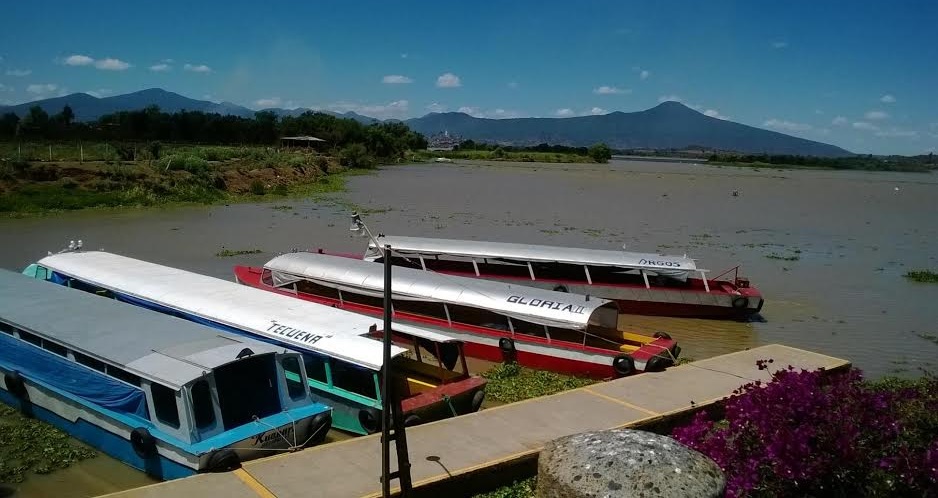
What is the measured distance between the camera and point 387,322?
219 inches

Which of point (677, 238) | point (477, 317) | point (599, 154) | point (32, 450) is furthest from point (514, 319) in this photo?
point (599, 154)

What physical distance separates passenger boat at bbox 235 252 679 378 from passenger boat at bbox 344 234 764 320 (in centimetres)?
210

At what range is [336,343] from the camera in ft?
32.6

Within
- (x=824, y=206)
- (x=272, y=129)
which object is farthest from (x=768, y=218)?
(x=272, y=129)

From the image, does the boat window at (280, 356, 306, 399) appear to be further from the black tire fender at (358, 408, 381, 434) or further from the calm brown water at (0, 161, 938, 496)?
the calm brown water at (0, 161, 938, 496)

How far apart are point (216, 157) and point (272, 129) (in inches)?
1599

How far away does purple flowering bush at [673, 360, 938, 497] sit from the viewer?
577 centimetres

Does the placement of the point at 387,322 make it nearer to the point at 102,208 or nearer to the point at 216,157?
the point at 102,208

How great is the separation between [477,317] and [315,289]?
443 cm

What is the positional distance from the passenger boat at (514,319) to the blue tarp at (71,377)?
20.4ft

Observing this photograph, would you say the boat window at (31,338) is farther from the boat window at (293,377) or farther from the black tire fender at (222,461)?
the black tire fender at (222,461)

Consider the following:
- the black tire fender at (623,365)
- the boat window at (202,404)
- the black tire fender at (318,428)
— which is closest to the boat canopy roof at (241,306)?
the black tire fender at (318,428)

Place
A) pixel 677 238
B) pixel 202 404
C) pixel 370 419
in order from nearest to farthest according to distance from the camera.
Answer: pixel 202 404 → pixel 370 419 → pixel 677 238

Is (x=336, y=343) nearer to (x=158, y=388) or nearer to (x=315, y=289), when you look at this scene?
(x=158, y=388)
